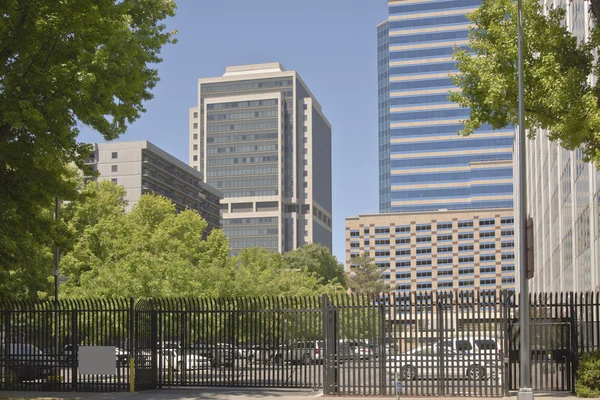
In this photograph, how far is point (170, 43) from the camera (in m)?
28.6

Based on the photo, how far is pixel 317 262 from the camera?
125 metres

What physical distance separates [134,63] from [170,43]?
207 inches

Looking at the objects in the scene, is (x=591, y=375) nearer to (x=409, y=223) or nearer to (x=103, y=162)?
(x=103, y=162)

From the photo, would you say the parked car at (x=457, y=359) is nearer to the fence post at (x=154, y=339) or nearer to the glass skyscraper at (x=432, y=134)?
the fence post at (x=154, y=339)

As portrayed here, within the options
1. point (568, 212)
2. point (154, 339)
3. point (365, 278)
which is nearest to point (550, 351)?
point (154, 339)

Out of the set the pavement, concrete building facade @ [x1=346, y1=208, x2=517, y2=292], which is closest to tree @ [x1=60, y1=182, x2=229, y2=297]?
the pavement

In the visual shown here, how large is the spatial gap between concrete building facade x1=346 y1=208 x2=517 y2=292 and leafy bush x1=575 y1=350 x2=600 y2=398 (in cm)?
14874

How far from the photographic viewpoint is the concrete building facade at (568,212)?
3238cm

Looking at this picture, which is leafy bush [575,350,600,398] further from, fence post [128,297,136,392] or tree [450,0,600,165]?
fence post [128,297,136,392]

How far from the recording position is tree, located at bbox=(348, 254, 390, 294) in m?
151

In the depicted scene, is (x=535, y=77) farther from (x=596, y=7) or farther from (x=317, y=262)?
(x=317, y=262)

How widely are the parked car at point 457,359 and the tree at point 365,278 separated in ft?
419

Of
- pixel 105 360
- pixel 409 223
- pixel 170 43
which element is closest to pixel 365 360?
pixel 105 360

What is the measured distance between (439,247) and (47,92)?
15561 centimetres
